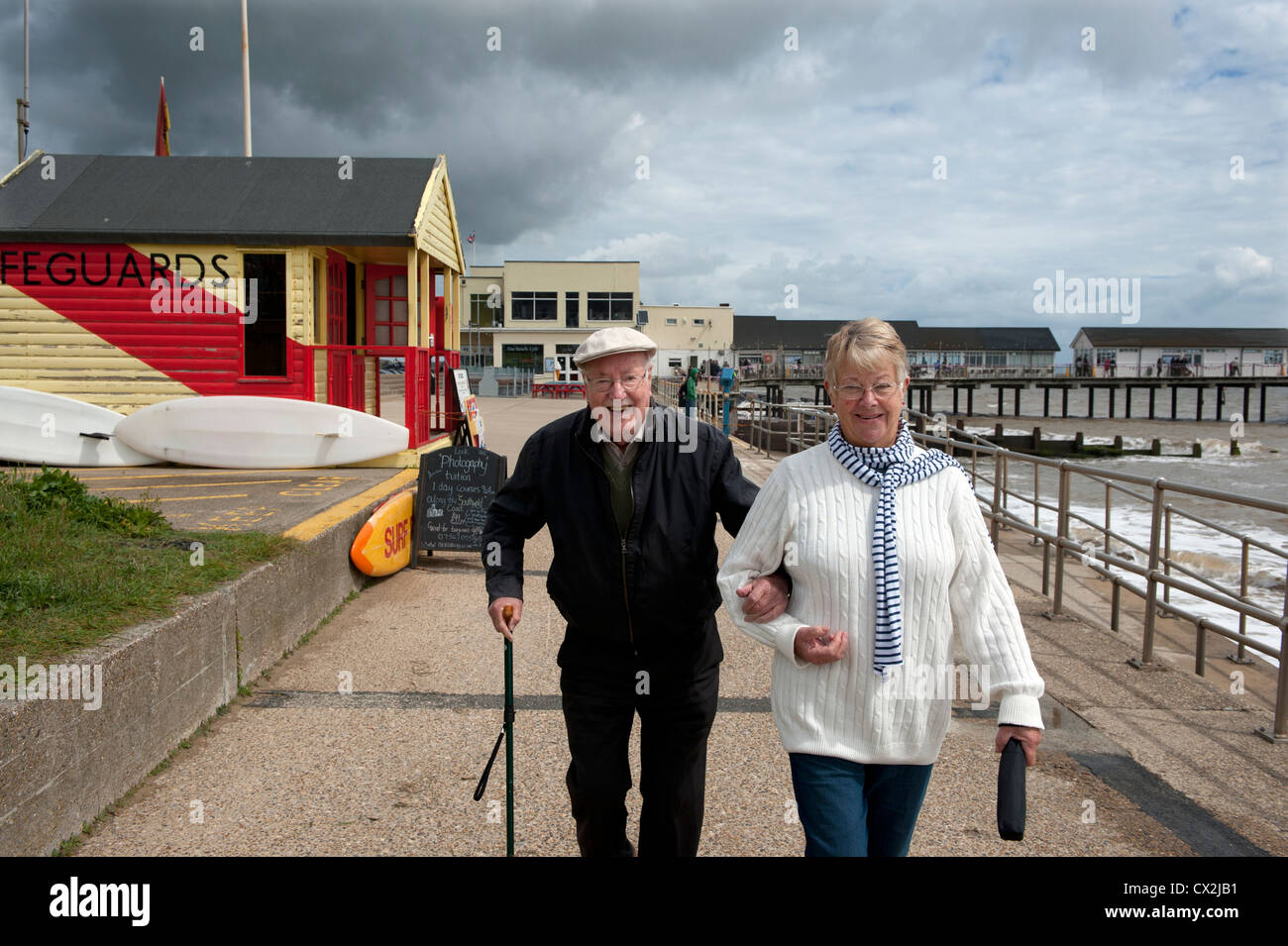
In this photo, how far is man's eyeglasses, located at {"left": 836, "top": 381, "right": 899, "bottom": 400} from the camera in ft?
8.29

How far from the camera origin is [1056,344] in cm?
13050

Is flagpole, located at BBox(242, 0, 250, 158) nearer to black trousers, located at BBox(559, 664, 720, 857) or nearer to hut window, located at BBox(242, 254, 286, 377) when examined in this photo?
hut window, located at BBox(242, 254, 286, 377)

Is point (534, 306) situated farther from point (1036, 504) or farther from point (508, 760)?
point (508, 760)

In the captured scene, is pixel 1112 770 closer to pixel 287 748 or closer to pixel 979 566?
pixel 979 566

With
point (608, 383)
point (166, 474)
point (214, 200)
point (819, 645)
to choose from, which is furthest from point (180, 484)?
point (819, 645)

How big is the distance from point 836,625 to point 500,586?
3.80ft

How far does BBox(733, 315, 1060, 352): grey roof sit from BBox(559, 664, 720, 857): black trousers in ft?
349

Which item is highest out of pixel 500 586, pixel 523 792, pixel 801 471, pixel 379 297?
pixel 379 297

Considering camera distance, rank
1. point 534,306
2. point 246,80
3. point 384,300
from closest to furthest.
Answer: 1. point 384,300
2. point 246,80
3. point 534,306

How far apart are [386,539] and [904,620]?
6256 mm

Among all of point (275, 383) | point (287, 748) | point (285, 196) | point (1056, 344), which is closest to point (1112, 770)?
point (287, 748)

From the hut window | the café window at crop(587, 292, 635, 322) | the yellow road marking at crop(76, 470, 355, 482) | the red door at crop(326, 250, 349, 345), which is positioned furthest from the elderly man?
the café window at crop(587, 292, 635, 322)

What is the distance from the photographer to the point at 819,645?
2.45m

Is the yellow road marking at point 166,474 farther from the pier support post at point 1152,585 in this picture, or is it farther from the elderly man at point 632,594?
the elderly man at point 632,594
